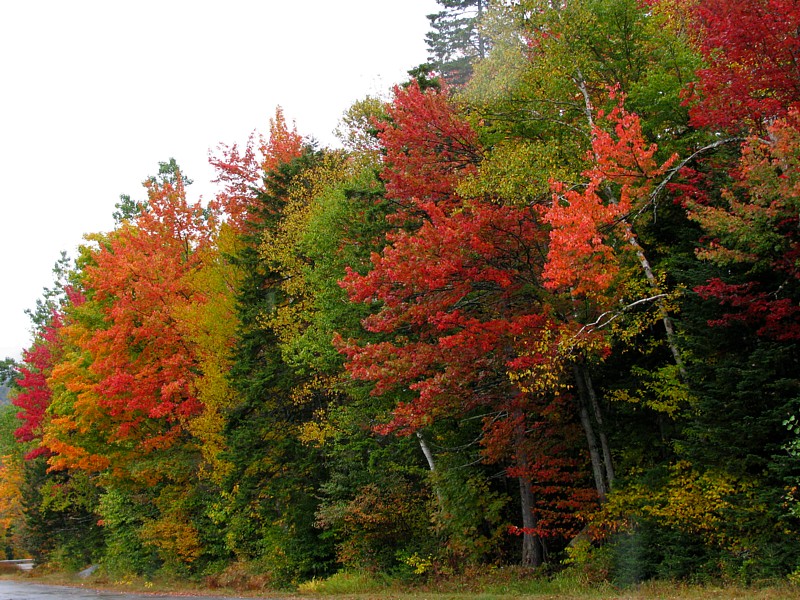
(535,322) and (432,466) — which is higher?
(535,322)

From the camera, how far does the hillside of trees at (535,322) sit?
42.4 ft

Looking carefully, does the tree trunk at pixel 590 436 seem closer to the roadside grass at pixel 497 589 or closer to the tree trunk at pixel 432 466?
the roadside grass at pixel 497 589

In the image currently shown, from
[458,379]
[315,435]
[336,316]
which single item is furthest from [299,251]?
[458,379]

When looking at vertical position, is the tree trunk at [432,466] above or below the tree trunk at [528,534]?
above

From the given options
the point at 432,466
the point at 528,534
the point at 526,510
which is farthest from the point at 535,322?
the point at 432,466

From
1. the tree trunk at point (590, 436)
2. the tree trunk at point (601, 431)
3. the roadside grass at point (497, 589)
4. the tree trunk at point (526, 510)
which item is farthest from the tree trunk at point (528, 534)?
the tree trunk at point (601, 431)

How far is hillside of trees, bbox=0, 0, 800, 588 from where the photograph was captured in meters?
12.9

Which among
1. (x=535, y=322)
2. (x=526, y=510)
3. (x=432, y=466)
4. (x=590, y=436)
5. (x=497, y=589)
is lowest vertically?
(x=497, y=589)

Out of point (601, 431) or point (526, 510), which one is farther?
point (526, 510)

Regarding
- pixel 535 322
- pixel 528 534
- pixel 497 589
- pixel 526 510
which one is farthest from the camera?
pixel 528 534

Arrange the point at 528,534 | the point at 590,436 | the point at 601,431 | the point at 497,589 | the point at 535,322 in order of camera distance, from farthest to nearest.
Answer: the point at 528,534
the point at 590,436
the point at 601,431
the point at 497,589
the point at 535,322

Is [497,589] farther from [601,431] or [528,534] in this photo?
[601,431]

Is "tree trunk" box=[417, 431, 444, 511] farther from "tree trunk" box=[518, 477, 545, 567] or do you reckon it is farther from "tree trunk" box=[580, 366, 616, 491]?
"tree trunk" box=[580, 366, 616, 491]

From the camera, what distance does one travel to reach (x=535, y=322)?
1543 centimetres
